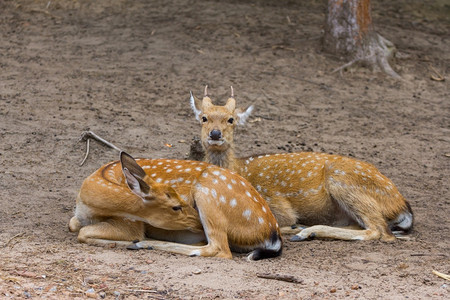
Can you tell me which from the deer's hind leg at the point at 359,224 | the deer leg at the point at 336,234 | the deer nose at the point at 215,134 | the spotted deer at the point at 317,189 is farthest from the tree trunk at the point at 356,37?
the deer leg at the point at 336,234

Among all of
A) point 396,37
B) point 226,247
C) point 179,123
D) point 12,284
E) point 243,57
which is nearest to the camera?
point 12,284

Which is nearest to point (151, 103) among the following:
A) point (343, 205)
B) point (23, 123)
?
point (23, 123)

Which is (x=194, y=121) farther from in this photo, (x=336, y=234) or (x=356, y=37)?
(x=336, y=234)

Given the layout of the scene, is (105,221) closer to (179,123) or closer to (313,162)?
(313,162)

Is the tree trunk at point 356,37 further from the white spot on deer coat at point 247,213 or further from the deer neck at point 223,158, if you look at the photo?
the white spot on deer coat at point 247,213

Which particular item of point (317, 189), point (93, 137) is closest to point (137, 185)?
point (317, 189)

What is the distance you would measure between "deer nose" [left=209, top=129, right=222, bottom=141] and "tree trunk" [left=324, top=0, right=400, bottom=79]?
4.41 metres

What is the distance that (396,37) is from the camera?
38.3ft

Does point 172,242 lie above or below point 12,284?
below

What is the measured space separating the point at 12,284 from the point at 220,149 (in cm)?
285

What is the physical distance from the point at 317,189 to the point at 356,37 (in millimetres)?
4546

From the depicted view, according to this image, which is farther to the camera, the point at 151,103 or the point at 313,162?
the point at 151,103

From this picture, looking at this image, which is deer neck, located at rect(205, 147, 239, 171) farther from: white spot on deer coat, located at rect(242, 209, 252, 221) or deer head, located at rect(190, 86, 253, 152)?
white spot on deer coat, located at rect(242, 209, 252, 221)

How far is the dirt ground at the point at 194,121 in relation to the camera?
4.36 m
